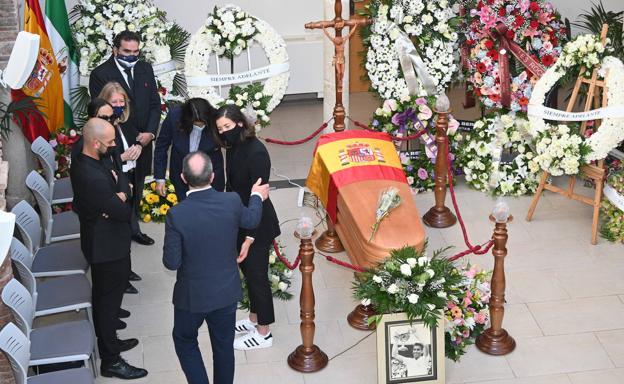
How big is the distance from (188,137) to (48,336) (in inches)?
69.5

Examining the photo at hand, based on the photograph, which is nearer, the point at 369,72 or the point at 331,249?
the point at 331,249

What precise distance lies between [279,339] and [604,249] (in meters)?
2.84

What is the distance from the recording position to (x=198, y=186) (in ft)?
17.7

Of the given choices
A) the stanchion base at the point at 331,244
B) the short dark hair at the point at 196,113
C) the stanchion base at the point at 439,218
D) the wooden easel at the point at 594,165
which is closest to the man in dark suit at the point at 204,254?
the short dark hair at the point at 196,113

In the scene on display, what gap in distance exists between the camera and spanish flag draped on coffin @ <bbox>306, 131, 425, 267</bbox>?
6.91m

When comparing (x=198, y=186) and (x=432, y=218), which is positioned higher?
(x=198, y=186)

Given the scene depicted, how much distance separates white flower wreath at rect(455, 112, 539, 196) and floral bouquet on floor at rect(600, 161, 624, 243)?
893 mm

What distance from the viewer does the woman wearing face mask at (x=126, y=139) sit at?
6.97m

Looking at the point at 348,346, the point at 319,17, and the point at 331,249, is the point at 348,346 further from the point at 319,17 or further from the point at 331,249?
the point at 319,17

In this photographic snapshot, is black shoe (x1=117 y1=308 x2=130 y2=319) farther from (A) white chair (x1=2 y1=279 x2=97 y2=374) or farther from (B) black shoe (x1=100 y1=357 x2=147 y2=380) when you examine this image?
(A) white chair (x1=2 y1=279 x2=97 y2=374)

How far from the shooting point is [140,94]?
7.85 m

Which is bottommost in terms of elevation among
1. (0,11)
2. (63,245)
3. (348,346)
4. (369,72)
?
(348,346)

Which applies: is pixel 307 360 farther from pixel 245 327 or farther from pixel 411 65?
pixel 411 65

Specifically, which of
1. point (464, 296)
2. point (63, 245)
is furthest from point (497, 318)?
point (63, 245)
